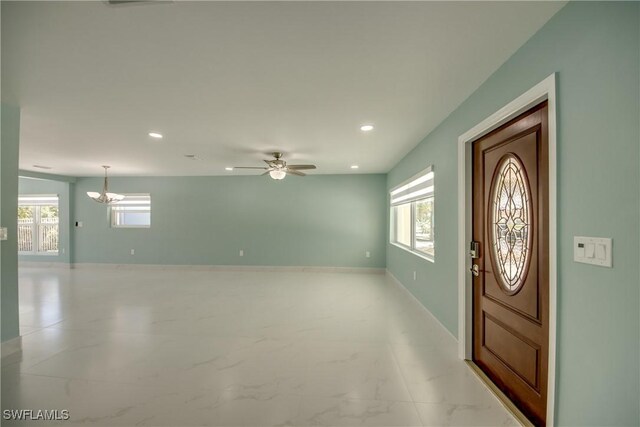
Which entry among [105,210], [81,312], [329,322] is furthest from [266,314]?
[105,210]

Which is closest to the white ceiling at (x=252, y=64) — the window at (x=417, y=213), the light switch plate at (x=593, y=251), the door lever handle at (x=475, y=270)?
the window at (x=417, y=213)

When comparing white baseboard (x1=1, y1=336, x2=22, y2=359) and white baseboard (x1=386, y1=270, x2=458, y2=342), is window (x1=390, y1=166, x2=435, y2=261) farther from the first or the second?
white baseboard (x1=1, y1=336, x2=22, y2=359)

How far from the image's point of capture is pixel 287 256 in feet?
22.0

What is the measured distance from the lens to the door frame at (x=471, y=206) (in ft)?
4.65

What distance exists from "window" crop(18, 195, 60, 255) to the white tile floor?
11.8 ft

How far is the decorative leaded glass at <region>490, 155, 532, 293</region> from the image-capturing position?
Result: 5.70 feet

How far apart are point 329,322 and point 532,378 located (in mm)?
2173

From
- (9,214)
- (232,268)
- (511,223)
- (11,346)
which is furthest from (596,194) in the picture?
(232,268)

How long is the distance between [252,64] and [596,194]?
211 cm

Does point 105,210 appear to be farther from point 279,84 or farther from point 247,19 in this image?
point 247,19

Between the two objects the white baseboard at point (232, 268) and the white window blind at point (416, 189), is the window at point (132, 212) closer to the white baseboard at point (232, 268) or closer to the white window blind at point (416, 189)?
the white baseboard at point (232, 268)

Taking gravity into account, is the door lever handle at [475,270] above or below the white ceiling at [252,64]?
below

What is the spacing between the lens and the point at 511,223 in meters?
1.88

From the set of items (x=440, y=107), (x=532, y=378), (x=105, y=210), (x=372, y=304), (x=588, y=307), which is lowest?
(x=372, y=304)
